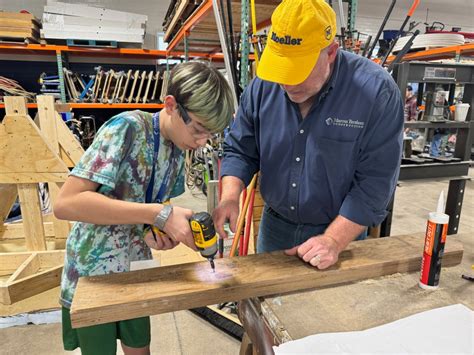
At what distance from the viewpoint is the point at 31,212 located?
232 cm

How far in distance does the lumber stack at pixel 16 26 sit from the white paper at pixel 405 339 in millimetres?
5455

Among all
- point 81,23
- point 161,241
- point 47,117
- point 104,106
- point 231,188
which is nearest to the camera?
point 161,241

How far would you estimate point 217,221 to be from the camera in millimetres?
1200

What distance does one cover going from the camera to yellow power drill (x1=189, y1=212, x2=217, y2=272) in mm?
932

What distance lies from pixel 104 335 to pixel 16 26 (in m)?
4.99

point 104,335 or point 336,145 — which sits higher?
point 336,145

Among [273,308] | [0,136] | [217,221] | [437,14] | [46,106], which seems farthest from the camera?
[437,14]

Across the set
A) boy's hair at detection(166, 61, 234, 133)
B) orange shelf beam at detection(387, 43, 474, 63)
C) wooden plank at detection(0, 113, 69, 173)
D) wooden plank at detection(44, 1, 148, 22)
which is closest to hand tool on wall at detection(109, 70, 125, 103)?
wooden plank at detection(44, 1, 148, 22)

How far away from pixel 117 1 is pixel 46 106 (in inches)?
165

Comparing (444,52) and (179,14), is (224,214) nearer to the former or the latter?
(179,14)

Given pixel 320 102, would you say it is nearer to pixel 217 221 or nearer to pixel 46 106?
pixel 217 221

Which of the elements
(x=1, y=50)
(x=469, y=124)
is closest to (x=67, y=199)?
(x=469, y=124)

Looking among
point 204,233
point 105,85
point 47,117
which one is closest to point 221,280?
point 204,233

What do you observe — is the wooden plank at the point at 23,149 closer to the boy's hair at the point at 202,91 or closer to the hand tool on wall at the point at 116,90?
the boy's hair at the point at 202,91
